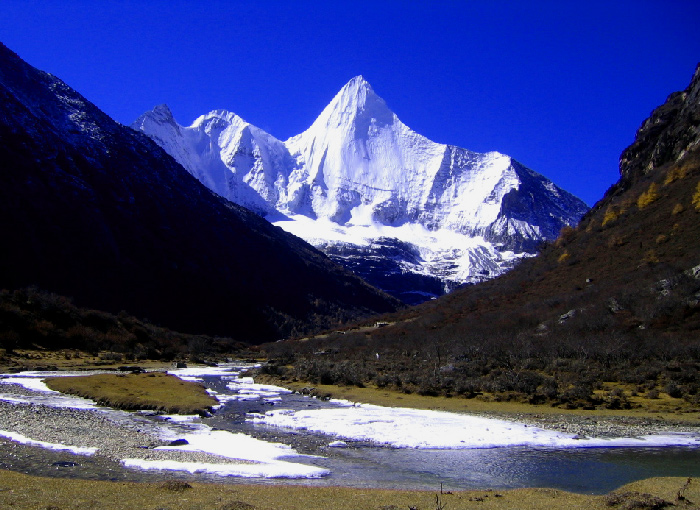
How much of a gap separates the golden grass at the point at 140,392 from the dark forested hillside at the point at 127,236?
58.9 m

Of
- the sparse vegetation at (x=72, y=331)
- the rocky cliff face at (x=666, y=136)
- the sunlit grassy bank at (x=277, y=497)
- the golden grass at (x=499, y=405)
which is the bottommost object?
the sunlit grassy bank at (x=277, y=497)

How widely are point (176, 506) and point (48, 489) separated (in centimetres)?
282

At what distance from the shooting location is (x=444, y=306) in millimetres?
78625

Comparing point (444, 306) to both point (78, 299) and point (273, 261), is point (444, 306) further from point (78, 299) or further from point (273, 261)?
point (273, 261)

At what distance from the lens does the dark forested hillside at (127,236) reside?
97312 millimetres

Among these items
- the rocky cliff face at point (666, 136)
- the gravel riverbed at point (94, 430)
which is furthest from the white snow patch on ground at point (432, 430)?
the rocky cliff face at point (666, 136)

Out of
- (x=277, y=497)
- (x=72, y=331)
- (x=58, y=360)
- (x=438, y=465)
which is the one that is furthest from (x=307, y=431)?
(x=72, y=331)

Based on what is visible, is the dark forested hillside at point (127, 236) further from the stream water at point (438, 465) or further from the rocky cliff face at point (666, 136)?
the stream water at point (438, 465)

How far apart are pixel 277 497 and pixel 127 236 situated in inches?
4500

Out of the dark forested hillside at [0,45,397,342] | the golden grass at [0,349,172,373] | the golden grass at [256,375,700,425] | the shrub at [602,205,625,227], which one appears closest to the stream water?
the golden grass at [256,375,700,425]

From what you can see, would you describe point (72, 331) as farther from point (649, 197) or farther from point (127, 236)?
point (649, 197)

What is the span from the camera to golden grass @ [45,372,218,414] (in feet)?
82.5

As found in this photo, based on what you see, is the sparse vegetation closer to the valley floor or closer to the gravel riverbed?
the gravel riverbed

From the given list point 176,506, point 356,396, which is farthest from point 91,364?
point 176,506
